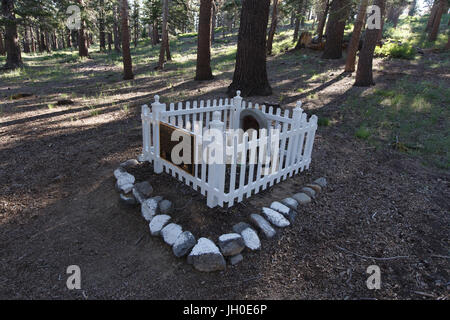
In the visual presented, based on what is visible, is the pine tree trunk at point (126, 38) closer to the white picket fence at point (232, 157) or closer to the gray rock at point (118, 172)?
the white picket fence at point (232, 157)

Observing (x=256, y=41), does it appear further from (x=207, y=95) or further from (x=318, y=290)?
(x=318, y=290)

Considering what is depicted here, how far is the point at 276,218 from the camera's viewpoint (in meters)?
3.68

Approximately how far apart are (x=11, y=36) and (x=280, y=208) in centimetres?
2090

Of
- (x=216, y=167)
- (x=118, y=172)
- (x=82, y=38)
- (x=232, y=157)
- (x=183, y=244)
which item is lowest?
(x=183, y=244)

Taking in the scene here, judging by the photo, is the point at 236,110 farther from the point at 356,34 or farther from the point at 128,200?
the point at 356,34

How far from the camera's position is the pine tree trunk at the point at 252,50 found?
876 cm

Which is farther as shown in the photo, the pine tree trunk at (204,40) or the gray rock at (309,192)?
the pine tree trunk at (204,40)


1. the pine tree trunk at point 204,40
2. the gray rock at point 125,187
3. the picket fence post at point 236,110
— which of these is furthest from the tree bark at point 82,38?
the gray rock at point 125,187

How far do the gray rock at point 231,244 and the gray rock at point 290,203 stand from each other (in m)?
1.08

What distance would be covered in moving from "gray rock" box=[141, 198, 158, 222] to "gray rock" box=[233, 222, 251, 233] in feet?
3.82

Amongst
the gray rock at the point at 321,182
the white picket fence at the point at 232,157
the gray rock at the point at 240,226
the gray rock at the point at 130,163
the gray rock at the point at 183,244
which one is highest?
the white picket fence at the point at 232,157

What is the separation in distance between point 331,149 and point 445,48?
15.7 meters

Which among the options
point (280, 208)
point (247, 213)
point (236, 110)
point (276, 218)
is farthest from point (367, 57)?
point (247, 213)

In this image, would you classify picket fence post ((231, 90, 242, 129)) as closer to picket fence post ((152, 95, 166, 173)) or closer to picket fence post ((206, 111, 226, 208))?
picket fence post ((152, 95, 166, 173))
